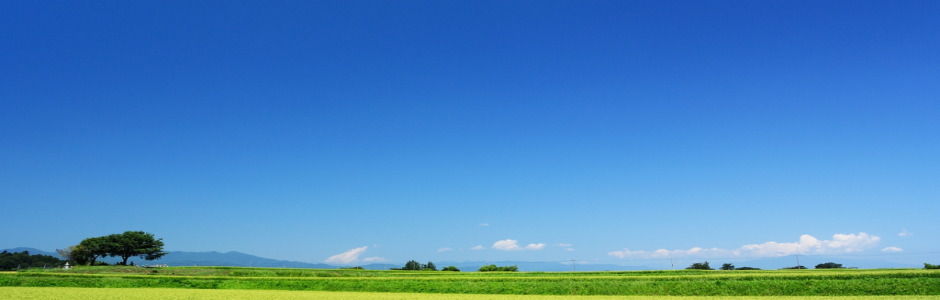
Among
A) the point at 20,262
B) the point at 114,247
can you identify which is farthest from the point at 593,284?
the point at 20,262

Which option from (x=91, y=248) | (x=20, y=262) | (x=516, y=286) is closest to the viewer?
(x=516, y=286)

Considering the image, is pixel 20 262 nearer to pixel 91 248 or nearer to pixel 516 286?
pixel 91 248

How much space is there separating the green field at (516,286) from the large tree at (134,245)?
37993 millimetres

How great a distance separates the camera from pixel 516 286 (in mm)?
34281

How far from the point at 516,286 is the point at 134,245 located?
7058cm

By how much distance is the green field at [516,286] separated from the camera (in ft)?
91.7

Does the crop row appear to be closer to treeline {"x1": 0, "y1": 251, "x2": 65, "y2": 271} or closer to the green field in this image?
the green field

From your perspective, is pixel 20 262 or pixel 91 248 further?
pixel 20 262

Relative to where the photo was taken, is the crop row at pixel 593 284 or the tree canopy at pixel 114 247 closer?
the crop row at pixel 593 284

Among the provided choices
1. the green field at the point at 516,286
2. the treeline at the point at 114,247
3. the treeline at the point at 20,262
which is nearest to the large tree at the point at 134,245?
the treeline at the point at 114,247

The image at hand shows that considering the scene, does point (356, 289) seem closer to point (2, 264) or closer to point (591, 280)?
point (591, 280)

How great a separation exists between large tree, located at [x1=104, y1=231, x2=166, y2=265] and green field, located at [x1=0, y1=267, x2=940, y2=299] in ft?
125

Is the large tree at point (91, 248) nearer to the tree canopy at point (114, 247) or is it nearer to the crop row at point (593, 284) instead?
the tree canopy at point (114, 247)

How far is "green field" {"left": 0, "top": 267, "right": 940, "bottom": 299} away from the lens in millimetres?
27938
